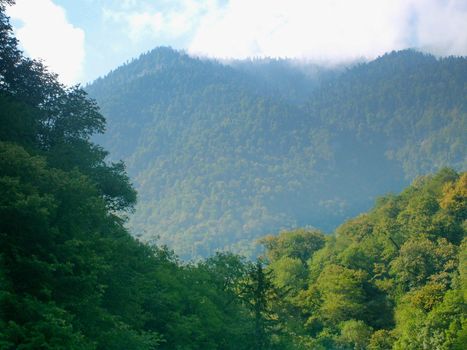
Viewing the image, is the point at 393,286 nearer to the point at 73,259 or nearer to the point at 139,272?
the point at 139,272

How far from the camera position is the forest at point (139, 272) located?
72.9 feet

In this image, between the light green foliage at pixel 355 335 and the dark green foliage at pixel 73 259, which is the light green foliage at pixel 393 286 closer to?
the light green foliage at pixel 355 335

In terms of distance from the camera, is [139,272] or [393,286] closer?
[139,272]

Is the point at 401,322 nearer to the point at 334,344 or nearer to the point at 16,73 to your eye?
the point at 334,344

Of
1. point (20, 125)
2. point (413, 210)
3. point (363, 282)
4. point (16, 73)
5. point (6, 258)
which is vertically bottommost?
point (6, 258)

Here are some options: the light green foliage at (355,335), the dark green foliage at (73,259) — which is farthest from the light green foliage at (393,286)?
the dark green foliage at (73,259)

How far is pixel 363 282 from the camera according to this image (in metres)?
75.2

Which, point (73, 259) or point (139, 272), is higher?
point (139, 272)

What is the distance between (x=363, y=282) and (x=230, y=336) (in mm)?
35189

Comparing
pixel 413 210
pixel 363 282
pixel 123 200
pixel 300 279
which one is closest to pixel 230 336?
pixel 123 200

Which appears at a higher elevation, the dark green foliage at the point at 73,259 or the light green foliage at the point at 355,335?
the light green foliage at the point at 355,335

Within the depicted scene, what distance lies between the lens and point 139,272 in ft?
118

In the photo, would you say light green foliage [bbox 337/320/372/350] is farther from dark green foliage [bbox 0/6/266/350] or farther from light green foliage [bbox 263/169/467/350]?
dark green foliage [bbox 0/6/266/350]

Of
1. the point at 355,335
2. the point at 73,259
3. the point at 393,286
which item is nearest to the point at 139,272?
the point at 73,259
